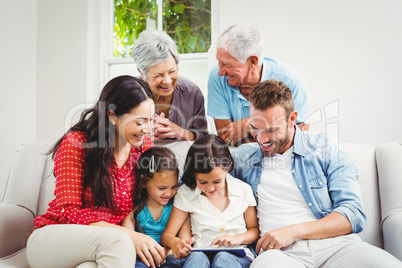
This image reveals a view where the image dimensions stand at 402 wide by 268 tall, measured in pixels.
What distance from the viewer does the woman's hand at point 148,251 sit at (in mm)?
1541

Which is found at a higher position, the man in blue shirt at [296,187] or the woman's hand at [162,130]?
the woman's hand at [162,130]

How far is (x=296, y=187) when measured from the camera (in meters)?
1.76

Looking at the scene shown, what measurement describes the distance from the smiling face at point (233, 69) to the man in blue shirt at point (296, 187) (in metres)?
0.40

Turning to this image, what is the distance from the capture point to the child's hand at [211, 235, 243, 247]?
5.26 ft

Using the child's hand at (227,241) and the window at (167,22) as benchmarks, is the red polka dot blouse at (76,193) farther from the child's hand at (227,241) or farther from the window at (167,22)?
the window at (167,22)

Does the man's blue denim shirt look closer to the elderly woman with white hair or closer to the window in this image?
the elderly woman with white hair

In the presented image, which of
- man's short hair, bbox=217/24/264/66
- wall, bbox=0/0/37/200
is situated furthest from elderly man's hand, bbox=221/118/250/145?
wall, bbox=0/0/37/200

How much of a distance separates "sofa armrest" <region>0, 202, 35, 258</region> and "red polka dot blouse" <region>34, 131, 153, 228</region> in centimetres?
23

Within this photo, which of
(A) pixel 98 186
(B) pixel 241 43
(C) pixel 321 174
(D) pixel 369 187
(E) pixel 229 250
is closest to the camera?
(E) pixel 229 250

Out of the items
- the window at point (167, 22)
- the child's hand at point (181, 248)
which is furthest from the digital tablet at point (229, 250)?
the window at point (167, 22)

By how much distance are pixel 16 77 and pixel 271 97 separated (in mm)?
2087

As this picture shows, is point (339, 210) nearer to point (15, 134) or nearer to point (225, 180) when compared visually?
point (225, 180)

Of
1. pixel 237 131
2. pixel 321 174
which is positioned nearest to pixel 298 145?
pixel 321 174

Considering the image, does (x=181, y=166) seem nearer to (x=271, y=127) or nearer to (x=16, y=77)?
(x=271, y=127)
